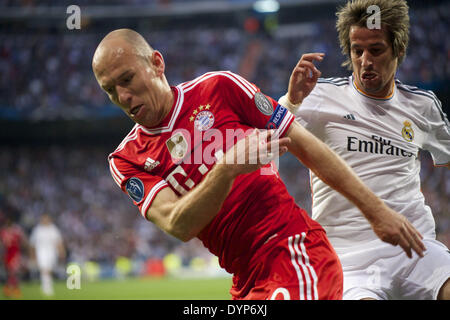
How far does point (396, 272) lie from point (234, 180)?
59.2 inches

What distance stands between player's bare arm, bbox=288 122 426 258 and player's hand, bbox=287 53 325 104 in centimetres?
80

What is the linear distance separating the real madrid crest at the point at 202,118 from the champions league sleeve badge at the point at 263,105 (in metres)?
0.23

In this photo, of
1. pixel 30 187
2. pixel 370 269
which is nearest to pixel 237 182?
pixel 370 269

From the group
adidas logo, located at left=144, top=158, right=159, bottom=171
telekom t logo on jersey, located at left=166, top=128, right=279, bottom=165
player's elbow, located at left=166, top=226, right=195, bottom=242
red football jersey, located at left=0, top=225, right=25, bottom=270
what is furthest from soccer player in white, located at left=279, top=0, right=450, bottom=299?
red football jersey, located at left=0, top=225, right=25, bottom=270

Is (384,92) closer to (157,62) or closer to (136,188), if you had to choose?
(157,62)

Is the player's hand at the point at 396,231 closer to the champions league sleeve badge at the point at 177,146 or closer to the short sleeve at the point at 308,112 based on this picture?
the champions league sleeve badge at the point at 177,146

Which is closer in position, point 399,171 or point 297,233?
point 297,233

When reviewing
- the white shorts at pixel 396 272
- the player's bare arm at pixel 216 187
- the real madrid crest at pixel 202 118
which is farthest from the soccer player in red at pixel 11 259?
the player's bare arm at pixel 216 187

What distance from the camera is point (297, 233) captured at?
2.52m

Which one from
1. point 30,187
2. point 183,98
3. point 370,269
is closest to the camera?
point 183,98

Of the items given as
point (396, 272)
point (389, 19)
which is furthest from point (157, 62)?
point (396, 272)

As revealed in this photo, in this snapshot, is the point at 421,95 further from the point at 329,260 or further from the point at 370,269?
the point at 329,260

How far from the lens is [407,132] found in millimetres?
3586

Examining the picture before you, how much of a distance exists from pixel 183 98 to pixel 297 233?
856 millimetres
